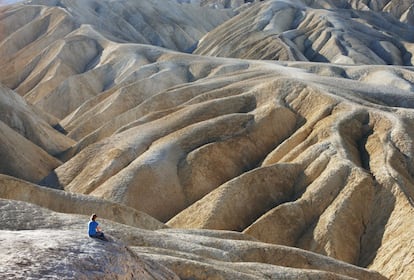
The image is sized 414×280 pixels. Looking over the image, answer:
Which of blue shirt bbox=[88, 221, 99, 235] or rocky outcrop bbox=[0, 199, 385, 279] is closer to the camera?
rocky outcrop bbox=[0, 199, 385, 279]

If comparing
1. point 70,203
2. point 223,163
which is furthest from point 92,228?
point 223,163

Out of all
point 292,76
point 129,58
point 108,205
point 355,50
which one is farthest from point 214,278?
point 355,50

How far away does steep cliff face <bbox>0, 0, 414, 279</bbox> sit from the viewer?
32.8 metres

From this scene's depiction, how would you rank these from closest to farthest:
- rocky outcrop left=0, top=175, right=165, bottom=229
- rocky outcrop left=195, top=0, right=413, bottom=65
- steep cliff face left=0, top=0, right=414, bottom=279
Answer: steep cliff face left=0, top=0, right=414, bottom=279, rocky outcrop left=0, top=175, right=165, bottom=229, rocky outcrop left=195, top=0, right=413, bottom=65

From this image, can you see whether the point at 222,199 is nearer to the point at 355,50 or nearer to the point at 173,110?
the point at 173,110

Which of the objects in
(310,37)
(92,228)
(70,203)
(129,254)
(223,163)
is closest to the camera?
(92,228)

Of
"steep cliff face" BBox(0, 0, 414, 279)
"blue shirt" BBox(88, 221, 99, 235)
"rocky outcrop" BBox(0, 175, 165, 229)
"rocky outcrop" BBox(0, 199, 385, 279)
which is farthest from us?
"rocky outcrop" BBox(0, 175, 165, 229)

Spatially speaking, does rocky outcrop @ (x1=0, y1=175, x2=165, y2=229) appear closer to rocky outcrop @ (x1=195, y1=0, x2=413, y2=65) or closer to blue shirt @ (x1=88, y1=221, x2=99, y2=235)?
blue shirt @ (x1=88, y1=221, x2=99, y2=235)

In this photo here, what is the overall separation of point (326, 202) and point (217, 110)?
63.5 ft

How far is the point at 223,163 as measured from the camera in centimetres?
5484

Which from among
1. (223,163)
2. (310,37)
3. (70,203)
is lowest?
(310,37)

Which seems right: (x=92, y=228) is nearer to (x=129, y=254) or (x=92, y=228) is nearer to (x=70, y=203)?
(x=129, y=254)

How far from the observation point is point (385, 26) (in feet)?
444

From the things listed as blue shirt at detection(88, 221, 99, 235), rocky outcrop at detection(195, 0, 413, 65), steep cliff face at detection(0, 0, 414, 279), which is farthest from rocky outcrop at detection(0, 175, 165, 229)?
rocky outcrop at detection(195, 0, 413, 65)
